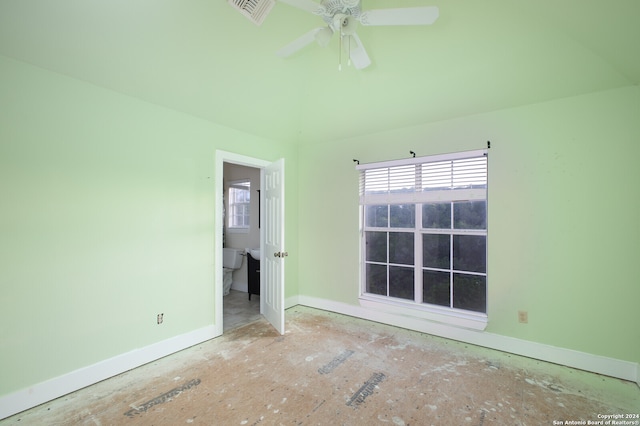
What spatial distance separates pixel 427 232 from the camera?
132 inches

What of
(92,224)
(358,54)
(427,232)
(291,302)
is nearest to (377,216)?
(427,232)

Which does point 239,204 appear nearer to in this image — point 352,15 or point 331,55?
point 331,55

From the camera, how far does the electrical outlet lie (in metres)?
2.74

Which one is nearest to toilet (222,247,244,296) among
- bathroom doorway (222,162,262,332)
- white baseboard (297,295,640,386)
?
bathroom doorway (222,162,262,332)

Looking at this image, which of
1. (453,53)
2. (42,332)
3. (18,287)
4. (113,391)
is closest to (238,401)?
(113,391)

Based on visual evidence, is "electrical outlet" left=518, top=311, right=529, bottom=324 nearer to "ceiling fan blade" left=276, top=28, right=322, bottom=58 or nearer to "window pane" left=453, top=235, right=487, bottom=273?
"window pane" left=453, top=235, right=487, bottom=273

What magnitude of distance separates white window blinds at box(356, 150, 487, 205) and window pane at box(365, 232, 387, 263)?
46 centimetres

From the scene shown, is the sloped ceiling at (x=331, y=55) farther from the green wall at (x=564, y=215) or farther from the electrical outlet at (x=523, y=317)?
the electrical outlet at (x=523, y=317)

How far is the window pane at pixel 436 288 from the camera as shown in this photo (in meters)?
3.26

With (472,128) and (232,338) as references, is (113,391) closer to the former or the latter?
(232,338)

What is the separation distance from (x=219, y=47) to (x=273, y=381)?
9.52 ft

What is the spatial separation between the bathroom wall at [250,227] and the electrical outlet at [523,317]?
3781mm

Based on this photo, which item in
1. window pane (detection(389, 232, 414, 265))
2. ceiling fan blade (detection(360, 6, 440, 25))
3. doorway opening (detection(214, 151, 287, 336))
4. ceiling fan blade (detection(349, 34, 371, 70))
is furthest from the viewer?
window pane (detection(389, 232, 414, 265))

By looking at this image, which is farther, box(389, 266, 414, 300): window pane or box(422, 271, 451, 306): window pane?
box(389, 266, 414, 300): window pane
